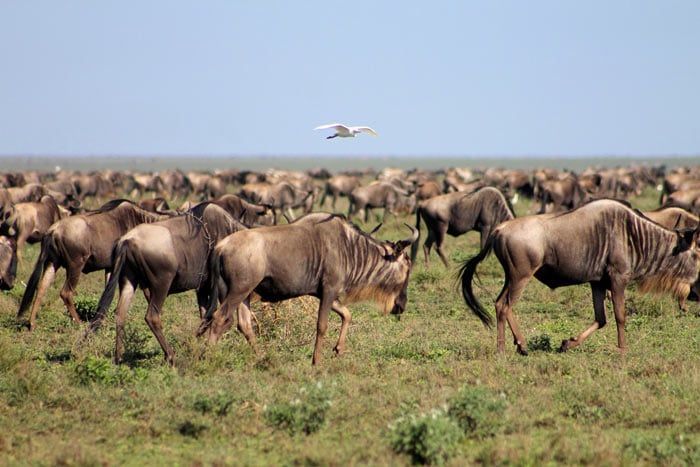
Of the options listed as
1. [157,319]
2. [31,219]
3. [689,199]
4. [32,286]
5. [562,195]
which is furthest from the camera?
[562,195]

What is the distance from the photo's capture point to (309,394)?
6.55m

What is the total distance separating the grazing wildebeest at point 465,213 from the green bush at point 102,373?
341 inches

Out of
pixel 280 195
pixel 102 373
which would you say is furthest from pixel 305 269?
pixel 280 195

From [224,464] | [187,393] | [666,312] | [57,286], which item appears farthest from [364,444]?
[57,286]

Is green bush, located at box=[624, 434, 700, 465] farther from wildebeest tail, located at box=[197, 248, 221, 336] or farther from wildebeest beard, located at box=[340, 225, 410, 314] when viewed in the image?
wildebeest tail, located at box=[197, 248, 221, 336]

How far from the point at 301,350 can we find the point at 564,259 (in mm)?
2488

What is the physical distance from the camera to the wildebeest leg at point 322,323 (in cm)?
825

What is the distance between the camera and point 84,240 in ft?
33.9

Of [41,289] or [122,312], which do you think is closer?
[122,312]

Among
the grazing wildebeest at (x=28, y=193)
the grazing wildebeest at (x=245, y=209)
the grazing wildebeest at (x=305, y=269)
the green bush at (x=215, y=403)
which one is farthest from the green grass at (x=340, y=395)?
the grazing wildebeest at (x=28, y=193)

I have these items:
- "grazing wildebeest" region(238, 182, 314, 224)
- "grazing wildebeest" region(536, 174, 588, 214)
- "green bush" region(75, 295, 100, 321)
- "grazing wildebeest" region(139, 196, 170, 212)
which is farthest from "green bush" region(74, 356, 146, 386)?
"grazing wildebeest" region(536, 174, 588, 214)

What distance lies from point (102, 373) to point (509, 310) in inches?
140

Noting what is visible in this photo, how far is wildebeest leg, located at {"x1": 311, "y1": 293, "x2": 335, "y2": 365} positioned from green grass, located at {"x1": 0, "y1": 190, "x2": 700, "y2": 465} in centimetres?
10

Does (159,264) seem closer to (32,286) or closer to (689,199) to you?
(32,286)
